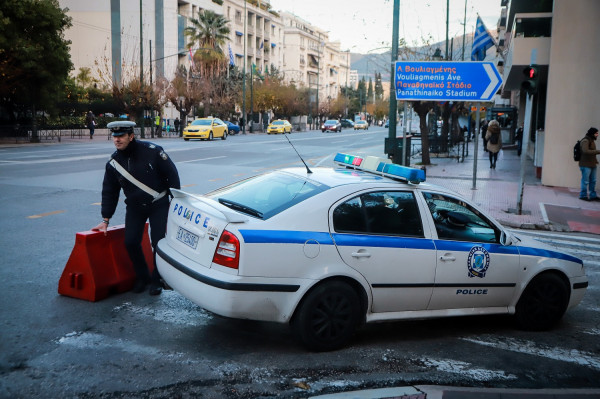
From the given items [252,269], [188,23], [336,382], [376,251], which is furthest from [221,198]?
[188,23]

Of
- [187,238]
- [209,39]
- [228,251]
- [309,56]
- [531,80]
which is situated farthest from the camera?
[309,56]

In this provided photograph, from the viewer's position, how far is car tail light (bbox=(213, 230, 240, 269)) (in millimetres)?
4465

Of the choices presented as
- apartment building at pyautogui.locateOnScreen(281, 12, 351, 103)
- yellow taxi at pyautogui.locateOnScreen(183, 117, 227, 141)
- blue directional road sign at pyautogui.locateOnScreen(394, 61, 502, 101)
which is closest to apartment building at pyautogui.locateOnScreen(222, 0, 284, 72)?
apartment building at pyautogui.locateOnScreen(281, 12, 351, 103)

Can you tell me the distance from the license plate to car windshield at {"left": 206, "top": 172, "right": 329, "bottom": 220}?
0.42 m

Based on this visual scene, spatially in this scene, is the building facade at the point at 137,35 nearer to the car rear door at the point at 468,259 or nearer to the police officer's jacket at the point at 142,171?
the police officer's jacket at the point at 142,171

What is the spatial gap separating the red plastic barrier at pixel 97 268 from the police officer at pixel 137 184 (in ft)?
0.53

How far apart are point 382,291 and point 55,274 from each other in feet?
12.9

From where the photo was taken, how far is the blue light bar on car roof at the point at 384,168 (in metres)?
5.21

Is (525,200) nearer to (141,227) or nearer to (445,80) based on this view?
(445,80)

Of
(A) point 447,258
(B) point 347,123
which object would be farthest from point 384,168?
(B) point 347,123

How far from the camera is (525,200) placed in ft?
50.3

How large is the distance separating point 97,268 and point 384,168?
2971 millimetres

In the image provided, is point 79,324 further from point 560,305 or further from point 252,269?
point 560,305

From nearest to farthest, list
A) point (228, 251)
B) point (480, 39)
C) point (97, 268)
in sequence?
point (228, 251) < point (97, 268) < point (480, 39)
